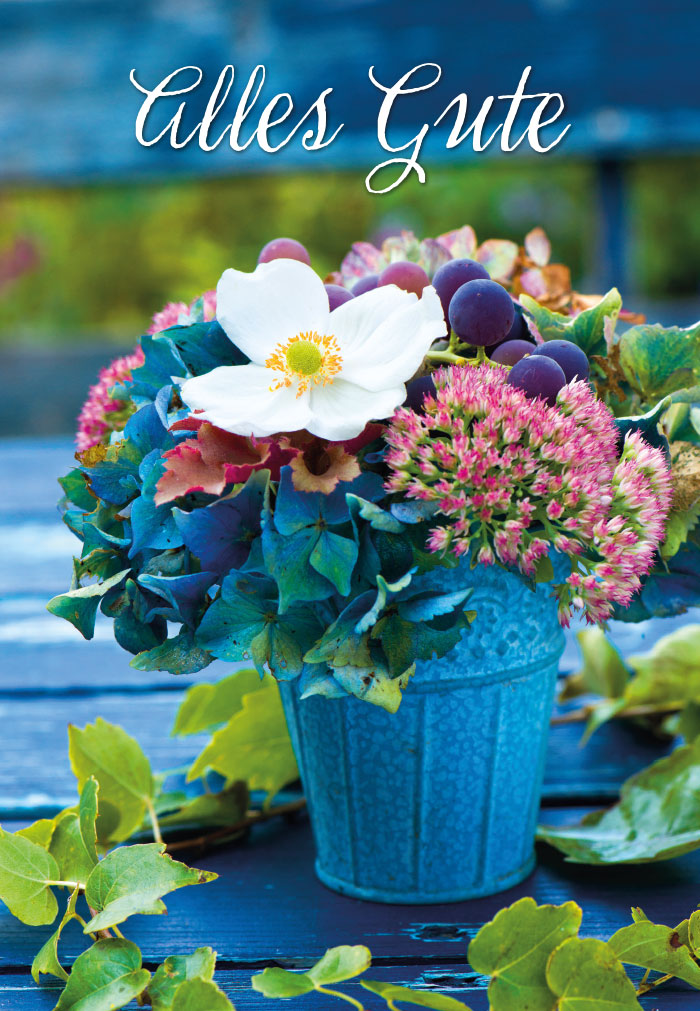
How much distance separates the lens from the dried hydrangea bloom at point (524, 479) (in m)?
0.49

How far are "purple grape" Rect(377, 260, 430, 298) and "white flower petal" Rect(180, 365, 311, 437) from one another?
10cm

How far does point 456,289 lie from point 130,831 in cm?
36

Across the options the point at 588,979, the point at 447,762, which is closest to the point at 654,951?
the point at 588,979

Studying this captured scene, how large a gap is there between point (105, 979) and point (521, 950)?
0.60ft

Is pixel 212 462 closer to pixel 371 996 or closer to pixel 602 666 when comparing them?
pixel 371 996

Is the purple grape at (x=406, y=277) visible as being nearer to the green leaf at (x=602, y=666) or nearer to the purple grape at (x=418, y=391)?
the purple grape at (x=418, y=391)

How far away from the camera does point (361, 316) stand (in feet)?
1.80

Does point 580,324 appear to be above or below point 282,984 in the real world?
above

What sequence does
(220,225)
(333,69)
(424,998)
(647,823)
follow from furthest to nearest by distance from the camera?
(220,225) < (333,69) < (647,823) < (424,998)

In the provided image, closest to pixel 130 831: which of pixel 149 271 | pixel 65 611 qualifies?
pixel 65 611

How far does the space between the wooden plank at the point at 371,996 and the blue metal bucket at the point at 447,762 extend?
7 centimetres

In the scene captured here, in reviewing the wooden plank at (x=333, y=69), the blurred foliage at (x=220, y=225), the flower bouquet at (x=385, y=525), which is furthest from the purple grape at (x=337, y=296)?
the blurred foliage at (x=220, y=225)

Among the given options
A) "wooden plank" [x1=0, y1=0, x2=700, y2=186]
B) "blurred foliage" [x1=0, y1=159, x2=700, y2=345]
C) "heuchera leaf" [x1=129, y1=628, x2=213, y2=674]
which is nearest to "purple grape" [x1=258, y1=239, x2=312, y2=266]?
"heuchera leaf" [x1=129, y1=628, x2=213, y2=674]

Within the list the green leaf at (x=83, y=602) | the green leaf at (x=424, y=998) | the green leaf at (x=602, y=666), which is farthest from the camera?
the green leaf at (x=602, y=666)
